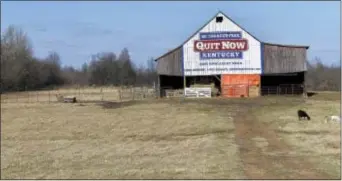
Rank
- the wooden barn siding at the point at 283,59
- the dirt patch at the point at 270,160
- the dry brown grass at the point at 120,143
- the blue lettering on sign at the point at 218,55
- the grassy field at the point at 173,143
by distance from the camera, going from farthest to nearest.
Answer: the blue lettering on sign at the point at 218,55
the wooden barn siding at the point at 283,59
the dry brown grass at the point at 120,143
the grassy field at the point at 173,143
the dirt patch at the point at 270,160

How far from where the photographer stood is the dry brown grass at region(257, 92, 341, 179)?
20359mm

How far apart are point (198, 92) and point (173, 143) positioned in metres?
31.0

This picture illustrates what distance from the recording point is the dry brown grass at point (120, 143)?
19703 mm

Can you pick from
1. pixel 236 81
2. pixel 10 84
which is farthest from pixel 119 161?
pixel 10 84

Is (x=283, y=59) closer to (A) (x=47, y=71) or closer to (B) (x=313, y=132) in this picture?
(B) (x=313, y=132)

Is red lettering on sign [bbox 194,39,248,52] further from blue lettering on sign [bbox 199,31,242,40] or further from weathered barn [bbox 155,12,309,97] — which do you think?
blue lettering on sign [bbox 199,31,242,40]

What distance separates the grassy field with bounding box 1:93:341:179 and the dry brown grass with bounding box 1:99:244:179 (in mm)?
35

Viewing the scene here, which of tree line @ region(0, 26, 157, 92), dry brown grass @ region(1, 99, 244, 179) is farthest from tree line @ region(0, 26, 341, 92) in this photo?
dry brown grass @ region(1, 99, 244, 179)

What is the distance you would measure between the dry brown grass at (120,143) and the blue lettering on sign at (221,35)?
1415cm

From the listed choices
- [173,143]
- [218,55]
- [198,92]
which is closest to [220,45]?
[218,55]

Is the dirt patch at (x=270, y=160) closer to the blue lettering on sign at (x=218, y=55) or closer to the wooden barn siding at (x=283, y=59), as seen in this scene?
the wooden barn siding at (x=283, y=59)

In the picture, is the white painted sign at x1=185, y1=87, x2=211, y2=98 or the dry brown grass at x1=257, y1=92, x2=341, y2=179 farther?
the white painted sign at x1=185, y1=87, x2=211, y2=98

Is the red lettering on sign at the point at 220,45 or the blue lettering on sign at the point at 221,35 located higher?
the blue lettering on sign at the point at 221,35

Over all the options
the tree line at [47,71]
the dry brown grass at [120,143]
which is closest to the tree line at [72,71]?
the tree line at [47,71]
